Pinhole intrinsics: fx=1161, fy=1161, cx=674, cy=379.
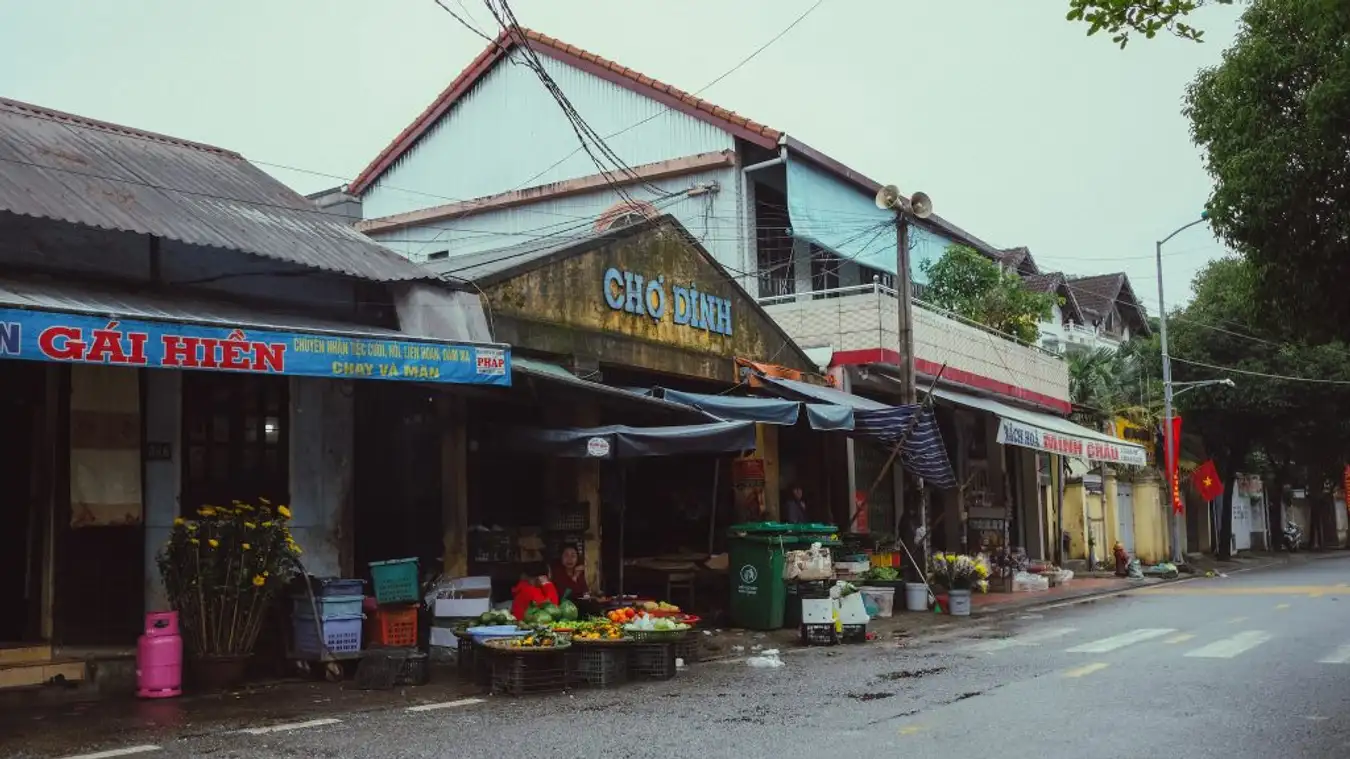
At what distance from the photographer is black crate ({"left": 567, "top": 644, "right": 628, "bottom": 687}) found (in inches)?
419

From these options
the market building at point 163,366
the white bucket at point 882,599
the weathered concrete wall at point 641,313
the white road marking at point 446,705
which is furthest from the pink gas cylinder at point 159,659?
the white bucket at point 882,599

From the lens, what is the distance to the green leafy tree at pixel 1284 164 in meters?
10.6

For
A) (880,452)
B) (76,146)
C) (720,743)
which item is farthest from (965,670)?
(880,452)

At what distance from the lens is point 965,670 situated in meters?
11.2

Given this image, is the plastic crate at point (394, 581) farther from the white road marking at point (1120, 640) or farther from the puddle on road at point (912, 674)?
the white road marking at point (1120, 640)

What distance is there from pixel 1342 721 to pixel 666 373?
1041cm

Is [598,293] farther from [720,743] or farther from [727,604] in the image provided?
[720,743]

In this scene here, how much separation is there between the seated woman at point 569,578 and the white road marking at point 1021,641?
4589mm

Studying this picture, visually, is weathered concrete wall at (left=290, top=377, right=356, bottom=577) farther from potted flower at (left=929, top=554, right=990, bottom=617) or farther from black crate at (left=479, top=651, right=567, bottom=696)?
potted flower at (left=929, top=554, right=990, bottom=617)

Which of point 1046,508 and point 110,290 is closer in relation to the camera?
point 110,290

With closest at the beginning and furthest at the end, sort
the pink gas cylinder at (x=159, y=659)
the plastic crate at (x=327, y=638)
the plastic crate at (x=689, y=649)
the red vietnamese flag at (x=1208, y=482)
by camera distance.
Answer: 1. the pink gas cylinder at (x=159, y=659)
2. the plastic crate at (x=327, y=638)
3. the plastic crate at (x=689, y=649)
4. the red vietnamese flag at (x=1208, y=482)

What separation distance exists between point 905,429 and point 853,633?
13.5ft

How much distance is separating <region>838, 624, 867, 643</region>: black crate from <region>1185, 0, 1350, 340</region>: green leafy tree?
239 inches

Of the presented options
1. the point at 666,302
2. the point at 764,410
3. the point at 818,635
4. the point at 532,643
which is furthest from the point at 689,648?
the point at 666,302
